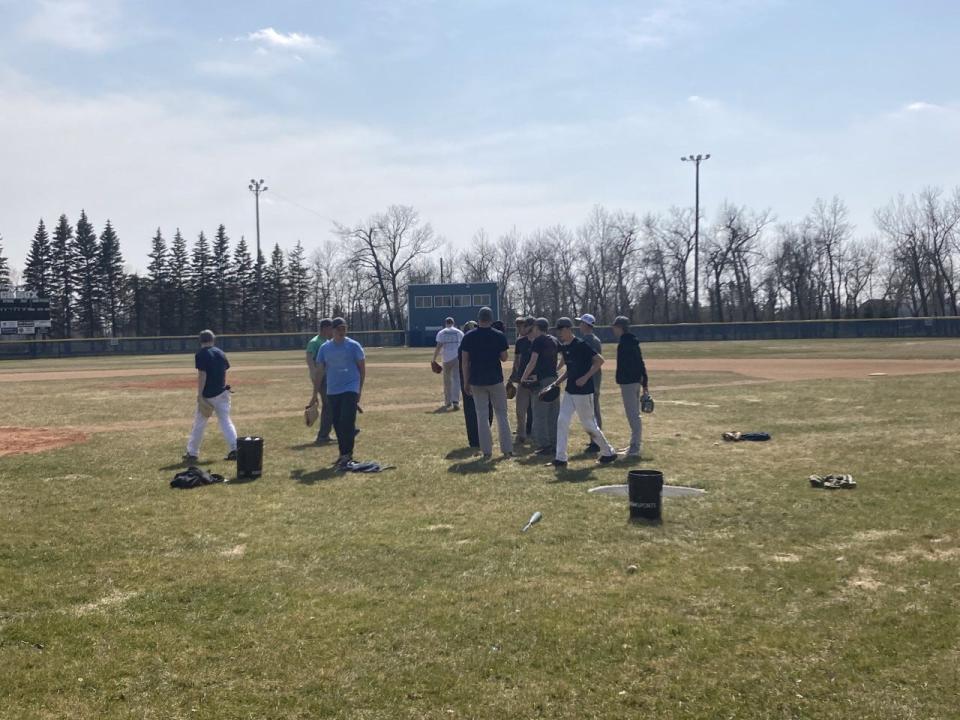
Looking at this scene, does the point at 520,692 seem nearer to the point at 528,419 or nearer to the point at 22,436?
the point at 528,419

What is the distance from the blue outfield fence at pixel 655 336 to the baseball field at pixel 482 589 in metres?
52.9

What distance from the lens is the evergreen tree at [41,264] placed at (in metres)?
91.6

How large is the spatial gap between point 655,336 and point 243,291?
53.2 meters

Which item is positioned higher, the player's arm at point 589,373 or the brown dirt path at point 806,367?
the player's arm at point 589,373

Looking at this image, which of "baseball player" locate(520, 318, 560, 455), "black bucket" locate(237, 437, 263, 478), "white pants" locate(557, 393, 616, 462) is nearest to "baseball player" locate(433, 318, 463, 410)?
"baseball player" locate(520, 318, 560, 455)

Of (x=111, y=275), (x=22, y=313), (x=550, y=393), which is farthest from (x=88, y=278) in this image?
(x=550, y=393)

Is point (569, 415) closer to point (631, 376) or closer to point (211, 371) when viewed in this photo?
point (631, 376)

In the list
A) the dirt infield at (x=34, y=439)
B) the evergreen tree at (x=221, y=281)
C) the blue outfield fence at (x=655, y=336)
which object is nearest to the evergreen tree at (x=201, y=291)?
the evergreen tree at (x=221, y=281)

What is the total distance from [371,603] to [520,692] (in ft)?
5.16

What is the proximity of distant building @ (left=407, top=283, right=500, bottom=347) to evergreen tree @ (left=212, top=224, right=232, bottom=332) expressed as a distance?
1261 inches

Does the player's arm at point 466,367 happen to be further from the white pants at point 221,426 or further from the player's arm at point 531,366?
the white pants at point 221,426

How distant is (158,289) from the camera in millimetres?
96125

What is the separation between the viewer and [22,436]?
14469 mm

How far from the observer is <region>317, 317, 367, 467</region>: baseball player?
10.7 metres
